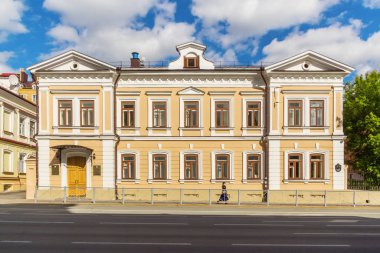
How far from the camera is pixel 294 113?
25125 mm

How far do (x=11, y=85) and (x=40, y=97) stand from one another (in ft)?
78.9

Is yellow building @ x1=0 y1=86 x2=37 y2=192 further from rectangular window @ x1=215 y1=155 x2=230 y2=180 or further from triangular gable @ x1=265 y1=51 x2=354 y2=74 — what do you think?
triangular gable @ x1=265 y1=51 x2=354 y2=74

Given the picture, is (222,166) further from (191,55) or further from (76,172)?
(76,172)

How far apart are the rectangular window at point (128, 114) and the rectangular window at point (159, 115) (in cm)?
152

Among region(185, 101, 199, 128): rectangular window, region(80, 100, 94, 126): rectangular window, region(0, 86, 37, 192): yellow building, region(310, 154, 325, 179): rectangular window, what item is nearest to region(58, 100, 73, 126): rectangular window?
region(80, 100, 94, 126): rectangular window

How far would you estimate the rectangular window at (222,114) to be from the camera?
25.5 m

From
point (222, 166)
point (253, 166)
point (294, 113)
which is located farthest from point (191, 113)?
point (294, 113)

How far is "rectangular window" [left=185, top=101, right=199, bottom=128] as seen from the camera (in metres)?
25.6

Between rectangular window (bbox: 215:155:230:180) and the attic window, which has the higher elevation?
the attic window

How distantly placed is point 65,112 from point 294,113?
614 inches

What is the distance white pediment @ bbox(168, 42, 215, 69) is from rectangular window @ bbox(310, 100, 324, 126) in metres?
7.34

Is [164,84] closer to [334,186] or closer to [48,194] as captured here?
[48,194]

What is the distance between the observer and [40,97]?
2483 cm

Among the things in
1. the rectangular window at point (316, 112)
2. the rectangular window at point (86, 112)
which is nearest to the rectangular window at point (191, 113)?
the rectangular window at point (86, 112)
